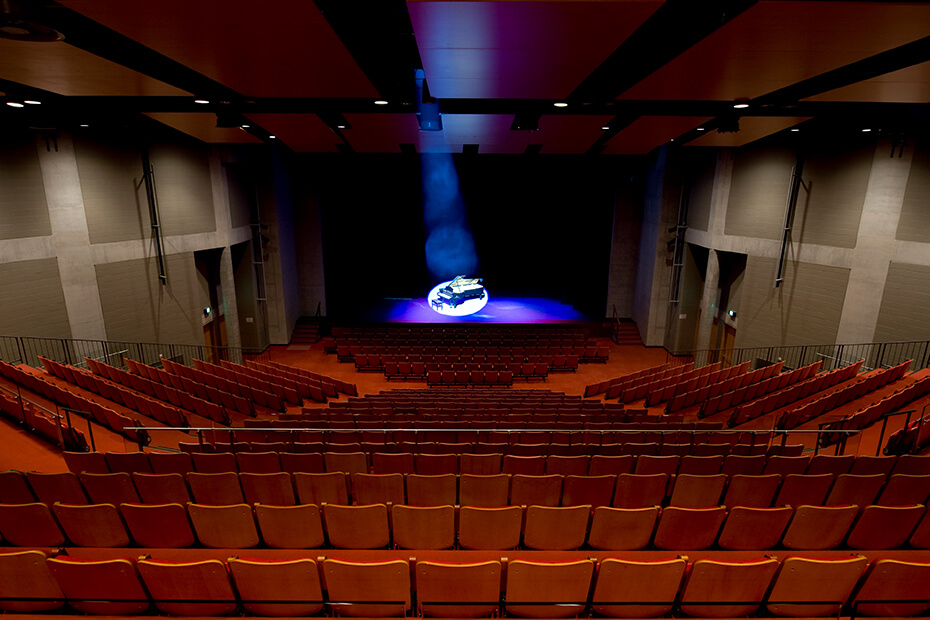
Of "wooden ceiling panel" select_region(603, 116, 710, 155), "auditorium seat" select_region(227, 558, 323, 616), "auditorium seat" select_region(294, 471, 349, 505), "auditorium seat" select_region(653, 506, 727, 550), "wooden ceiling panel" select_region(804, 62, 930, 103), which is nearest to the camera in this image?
"auditorium seat" select_region(227, 558, 323, 616)

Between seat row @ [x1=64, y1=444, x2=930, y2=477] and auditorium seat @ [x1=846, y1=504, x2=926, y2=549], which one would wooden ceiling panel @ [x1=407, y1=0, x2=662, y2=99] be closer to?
seat row @ [x1=64, y1=444, x2=930, y2=477]

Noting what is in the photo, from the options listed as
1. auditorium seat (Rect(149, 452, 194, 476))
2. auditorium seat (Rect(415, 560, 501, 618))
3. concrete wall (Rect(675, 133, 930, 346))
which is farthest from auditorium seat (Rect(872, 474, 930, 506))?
concrete wall (Rect(675, 133, 930, 346))

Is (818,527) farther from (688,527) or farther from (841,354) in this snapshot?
(841,354)

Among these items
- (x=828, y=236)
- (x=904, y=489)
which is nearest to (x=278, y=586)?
(x=904, y=489)

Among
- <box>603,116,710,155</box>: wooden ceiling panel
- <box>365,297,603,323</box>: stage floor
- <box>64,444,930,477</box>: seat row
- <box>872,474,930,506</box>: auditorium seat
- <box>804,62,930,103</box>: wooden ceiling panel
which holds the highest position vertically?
<box>804,62,930,103</box>: wooden ceiling panel

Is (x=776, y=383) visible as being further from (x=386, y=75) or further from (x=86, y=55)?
(x=86, y=55)

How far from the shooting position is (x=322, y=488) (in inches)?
213

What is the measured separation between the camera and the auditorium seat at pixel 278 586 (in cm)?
395

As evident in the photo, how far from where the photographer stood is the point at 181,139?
14.5 meters

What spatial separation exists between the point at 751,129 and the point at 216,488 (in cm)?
1306

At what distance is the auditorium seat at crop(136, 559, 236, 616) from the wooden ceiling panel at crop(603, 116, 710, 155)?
998cm

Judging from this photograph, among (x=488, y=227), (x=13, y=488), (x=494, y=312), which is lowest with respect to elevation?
(x=494, y=312)

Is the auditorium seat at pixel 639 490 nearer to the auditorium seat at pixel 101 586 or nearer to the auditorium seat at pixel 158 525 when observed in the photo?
the auditorium seat at pixel 158 525

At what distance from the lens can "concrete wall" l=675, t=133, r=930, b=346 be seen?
449 inches
